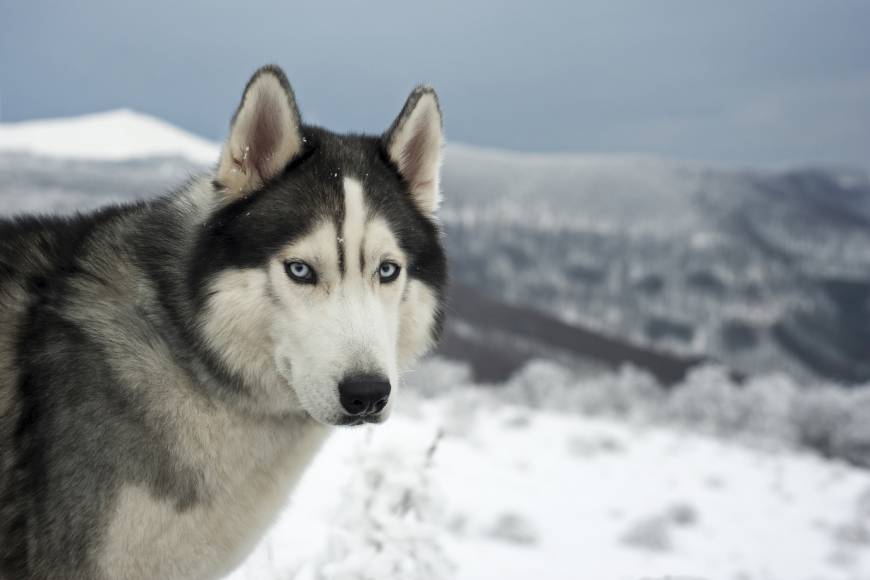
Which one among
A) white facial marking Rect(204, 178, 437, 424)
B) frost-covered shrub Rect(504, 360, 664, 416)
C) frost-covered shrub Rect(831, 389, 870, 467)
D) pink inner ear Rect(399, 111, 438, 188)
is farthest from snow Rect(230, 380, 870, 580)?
frost-covered shrub Rect(504, 360, 664, 416)

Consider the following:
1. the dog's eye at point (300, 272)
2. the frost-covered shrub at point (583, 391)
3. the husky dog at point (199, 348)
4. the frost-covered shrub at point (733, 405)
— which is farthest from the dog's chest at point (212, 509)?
the frost-covered shrub at point (733, 405)

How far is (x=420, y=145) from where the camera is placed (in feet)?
12.7

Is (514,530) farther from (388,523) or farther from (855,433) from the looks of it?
(855,433)

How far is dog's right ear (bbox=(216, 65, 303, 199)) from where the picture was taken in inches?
124

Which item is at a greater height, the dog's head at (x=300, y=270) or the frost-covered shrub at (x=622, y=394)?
the dog's head at (x=300, y=270)

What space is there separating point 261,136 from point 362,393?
4.41 feet

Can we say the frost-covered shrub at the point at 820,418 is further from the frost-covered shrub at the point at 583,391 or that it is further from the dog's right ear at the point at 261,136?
the dog's right ear at the point at 261,136

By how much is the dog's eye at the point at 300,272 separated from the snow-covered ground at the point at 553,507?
1.33 meters

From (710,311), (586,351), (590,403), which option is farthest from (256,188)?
(710,311)

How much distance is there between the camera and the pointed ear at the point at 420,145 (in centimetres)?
368

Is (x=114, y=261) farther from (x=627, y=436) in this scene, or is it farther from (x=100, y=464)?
(x=627, y=436)

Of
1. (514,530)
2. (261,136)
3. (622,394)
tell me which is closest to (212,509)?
(261,136)

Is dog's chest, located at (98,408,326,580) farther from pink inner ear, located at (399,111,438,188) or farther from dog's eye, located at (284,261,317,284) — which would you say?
pink inner ear, located at (399,111,438,188)

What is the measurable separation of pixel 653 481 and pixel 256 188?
55.3 feet
